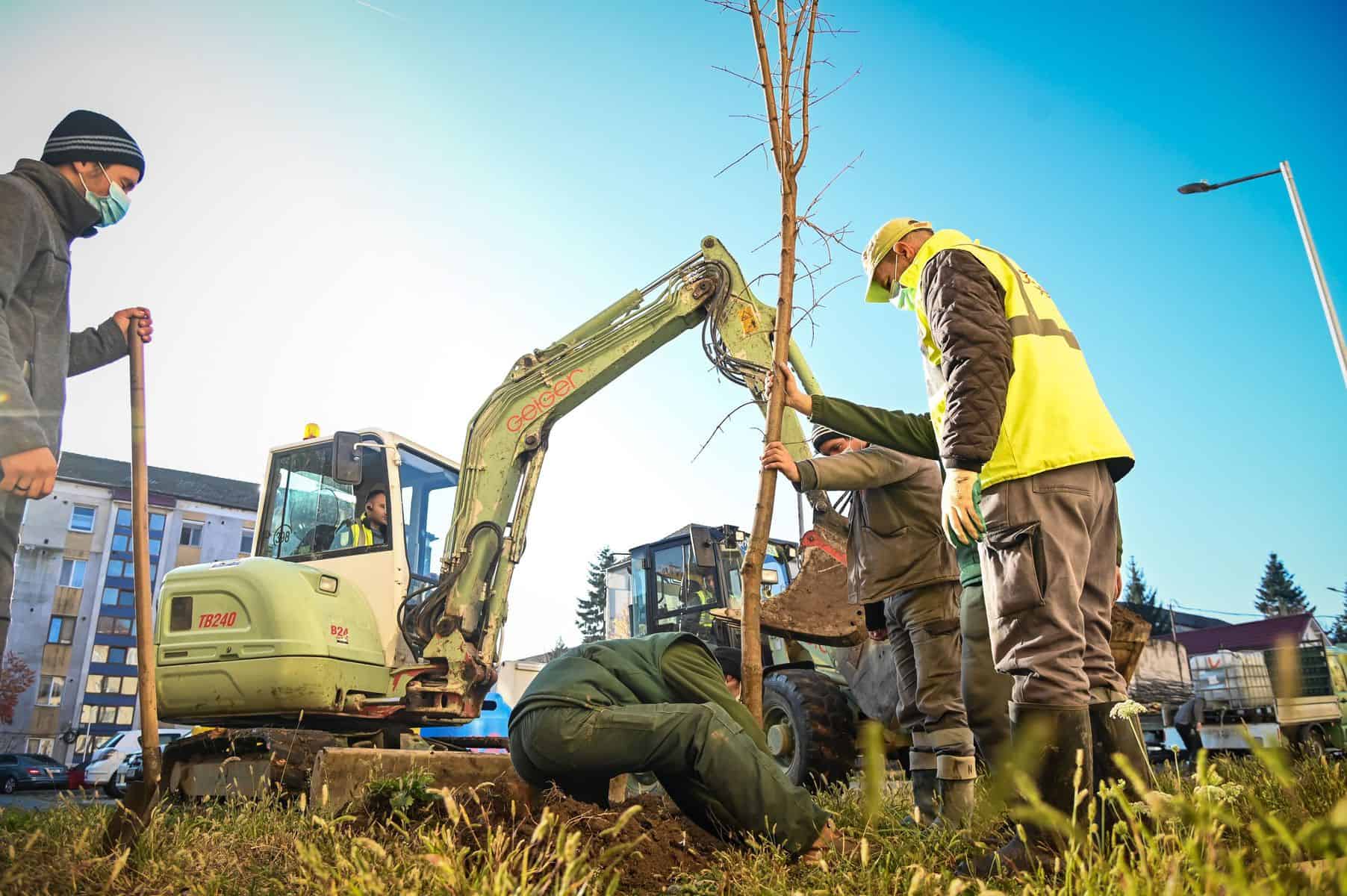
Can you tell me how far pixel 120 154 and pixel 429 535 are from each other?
3.98 meters

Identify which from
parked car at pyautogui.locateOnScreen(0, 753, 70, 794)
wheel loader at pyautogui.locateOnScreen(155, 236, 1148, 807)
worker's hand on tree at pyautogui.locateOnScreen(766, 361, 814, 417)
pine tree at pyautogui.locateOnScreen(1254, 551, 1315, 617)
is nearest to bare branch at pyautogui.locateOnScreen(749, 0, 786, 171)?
worker's hand on tree at pyautogui.locateOnScreen(766, 361, 814, 417)

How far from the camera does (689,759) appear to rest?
114 inches

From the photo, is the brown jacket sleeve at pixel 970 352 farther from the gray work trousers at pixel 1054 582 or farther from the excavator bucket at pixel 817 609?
the excavator bucket at pixel 817 609

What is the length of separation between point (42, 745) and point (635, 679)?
22770 mm

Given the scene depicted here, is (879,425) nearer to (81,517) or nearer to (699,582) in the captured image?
(81,517)

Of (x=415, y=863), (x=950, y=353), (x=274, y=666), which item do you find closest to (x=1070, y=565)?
(x=950, y=353)

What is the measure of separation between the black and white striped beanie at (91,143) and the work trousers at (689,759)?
110 inches

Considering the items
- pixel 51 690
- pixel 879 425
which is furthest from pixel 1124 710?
pixel 51 690

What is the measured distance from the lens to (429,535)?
7105mm

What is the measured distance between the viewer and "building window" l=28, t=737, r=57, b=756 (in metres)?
18.6

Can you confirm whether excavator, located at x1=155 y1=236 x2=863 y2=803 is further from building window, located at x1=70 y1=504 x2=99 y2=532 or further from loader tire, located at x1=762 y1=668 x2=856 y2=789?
building window, located at x1=70 y1=504 x2=99 y2=532

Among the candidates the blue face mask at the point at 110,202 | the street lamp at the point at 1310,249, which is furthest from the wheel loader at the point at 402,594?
the street lamp at the point at 1310,249

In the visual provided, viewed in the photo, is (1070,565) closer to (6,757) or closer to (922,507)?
(922,507)

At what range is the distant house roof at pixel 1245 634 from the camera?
1353 inches
